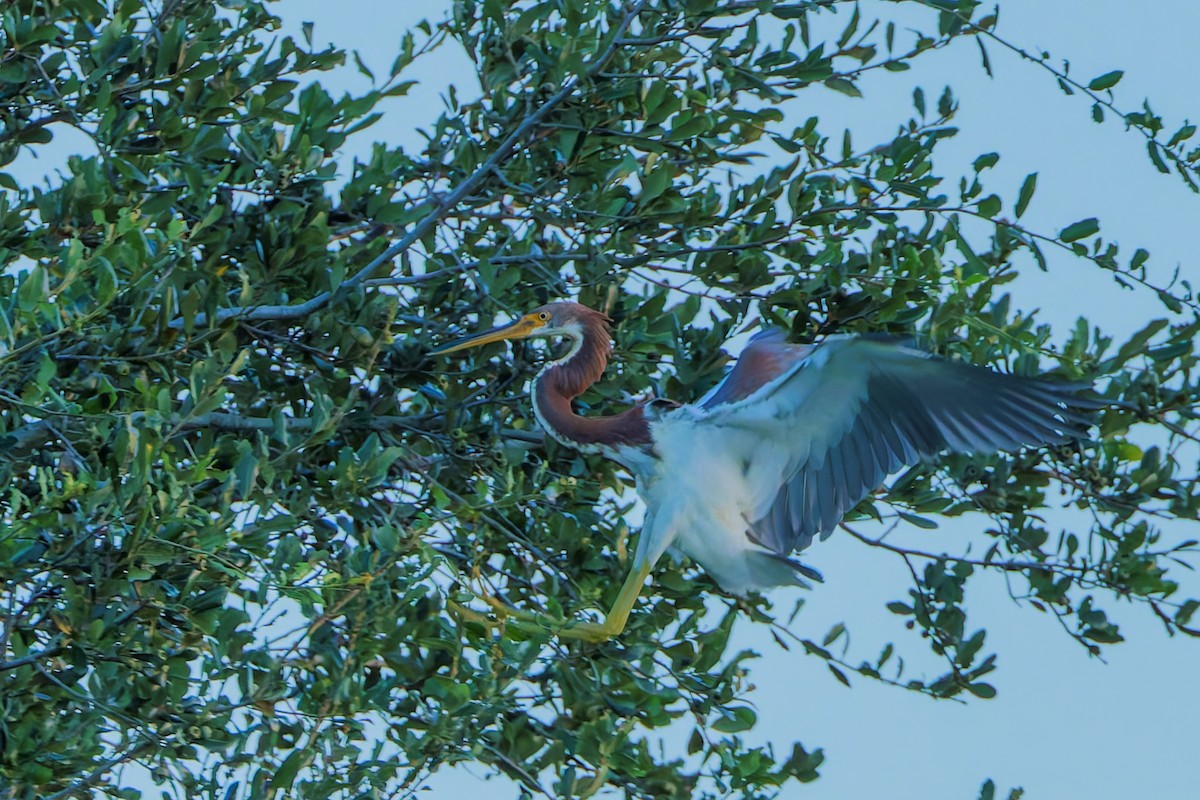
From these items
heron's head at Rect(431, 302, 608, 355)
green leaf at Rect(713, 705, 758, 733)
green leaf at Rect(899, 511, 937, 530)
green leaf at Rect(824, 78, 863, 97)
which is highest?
green leaf at Rect(824, 78, 863, 97)

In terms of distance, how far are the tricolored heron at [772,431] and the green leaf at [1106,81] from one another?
805 millimetres

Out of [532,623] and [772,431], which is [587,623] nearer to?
[532,623]

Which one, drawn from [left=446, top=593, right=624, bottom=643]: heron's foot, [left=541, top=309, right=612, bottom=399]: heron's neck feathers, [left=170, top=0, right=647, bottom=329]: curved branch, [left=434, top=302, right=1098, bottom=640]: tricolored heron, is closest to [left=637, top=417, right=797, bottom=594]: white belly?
[left=434, top=302, right=1098, bottom=640]: tricolored heron

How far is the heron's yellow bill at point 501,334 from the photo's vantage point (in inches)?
190

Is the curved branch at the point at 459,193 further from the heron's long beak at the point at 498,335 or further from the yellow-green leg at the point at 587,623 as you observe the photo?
the yellow-green leg at the point at 587,623

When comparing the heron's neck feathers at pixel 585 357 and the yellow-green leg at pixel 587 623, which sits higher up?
the heron's neck feathers at pixel 585 357

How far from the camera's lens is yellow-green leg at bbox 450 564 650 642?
169 inches

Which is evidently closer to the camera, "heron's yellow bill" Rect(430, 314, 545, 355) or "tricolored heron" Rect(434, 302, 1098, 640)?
"tricolored heron" Rect(434, 302, 1098, 640)

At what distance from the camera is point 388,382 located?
4879 millimetres

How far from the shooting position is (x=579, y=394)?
524cm

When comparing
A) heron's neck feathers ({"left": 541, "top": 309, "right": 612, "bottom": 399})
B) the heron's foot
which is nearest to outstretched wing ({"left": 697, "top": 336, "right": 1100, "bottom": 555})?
heron's neck feathers ({"left": 541, "top": 309, "right": 612, "bottom": 399})

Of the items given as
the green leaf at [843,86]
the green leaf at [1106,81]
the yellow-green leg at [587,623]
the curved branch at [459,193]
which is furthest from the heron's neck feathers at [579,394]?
the green leaf at [1106,81]

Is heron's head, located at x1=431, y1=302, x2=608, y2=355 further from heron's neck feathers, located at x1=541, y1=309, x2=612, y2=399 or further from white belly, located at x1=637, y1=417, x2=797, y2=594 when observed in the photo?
white belly, located at x1=637, y1=417, x2=797, y2=594

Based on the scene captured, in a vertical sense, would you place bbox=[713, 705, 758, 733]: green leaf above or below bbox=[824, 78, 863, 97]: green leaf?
below
